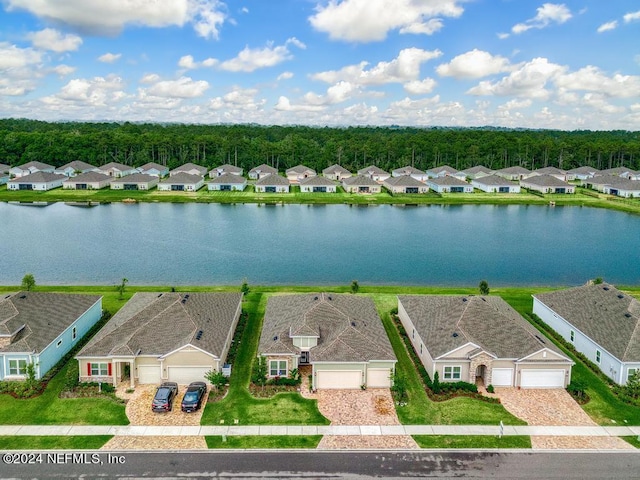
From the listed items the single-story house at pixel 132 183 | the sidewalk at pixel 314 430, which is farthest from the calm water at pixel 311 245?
the sidewalk at pixel 314 430

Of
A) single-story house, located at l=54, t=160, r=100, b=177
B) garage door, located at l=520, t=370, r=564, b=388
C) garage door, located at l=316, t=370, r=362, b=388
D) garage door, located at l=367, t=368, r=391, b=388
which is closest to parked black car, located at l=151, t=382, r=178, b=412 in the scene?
garage door, located at l=316, t=370, r=362, b=388

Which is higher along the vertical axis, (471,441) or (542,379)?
(542,379)

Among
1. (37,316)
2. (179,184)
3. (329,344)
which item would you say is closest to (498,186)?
(179,184)

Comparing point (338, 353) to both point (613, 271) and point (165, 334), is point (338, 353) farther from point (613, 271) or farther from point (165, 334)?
point (613, 271)

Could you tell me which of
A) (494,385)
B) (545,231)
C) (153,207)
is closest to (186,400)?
(494,385)

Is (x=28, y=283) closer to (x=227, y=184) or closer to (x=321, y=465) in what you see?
(x=321, y=465)

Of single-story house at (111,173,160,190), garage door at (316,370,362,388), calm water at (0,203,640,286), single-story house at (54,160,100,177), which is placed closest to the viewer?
garage door at (316,370,362,388)

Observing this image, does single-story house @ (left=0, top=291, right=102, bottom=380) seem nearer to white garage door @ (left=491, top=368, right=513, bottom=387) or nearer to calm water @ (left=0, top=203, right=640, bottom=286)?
calm water @ (left=0, top=203, right=640, bottom=286)
